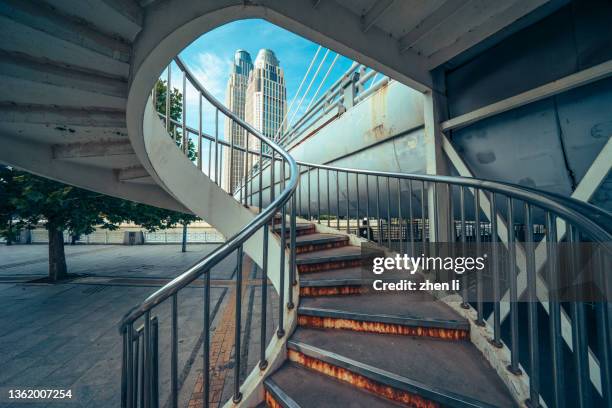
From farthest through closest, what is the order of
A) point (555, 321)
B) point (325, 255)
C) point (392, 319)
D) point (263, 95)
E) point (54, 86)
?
point (263, 95) → point (325, 255) → point (54, 86) → point (392, 319) → point (555, 321)

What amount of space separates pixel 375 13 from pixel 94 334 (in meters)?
5.87

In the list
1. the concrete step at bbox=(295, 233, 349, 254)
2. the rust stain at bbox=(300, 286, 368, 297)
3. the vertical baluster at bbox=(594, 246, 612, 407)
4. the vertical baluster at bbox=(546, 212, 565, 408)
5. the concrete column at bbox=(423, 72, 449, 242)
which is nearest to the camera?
the vertical baluster at bbox=(594, 246, 612, 407)

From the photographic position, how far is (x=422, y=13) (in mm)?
2229

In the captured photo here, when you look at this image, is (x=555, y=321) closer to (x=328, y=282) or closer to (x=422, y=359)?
(x=422, y=359)

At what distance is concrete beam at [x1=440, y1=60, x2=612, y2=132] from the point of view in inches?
69.2

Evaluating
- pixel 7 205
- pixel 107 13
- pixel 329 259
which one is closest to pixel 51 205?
pixel 7 205

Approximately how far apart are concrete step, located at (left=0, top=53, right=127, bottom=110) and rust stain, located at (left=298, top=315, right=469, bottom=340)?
104 inches

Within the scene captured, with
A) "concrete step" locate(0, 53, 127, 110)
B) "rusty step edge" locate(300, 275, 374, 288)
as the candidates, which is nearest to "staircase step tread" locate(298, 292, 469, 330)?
"rusty step edge" locate(300, 275, 374, 288)

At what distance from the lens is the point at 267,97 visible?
51438mm

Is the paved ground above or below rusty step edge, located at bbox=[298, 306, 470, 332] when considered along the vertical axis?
below

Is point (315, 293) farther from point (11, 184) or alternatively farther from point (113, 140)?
point (11, 184)

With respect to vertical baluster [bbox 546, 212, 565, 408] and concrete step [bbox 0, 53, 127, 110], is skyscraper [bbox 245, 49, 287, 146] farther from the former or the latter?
vertical baluster [bbox 546, 212, 565, 408]

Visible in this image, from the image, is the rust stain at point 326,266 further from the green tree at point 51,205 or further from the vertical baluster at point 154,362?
the green tree at point 51,205

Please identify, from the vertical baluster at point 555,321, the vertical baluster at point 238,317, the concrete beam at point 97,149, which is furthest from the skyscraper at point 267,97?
the vertical baluster at point 555,321
